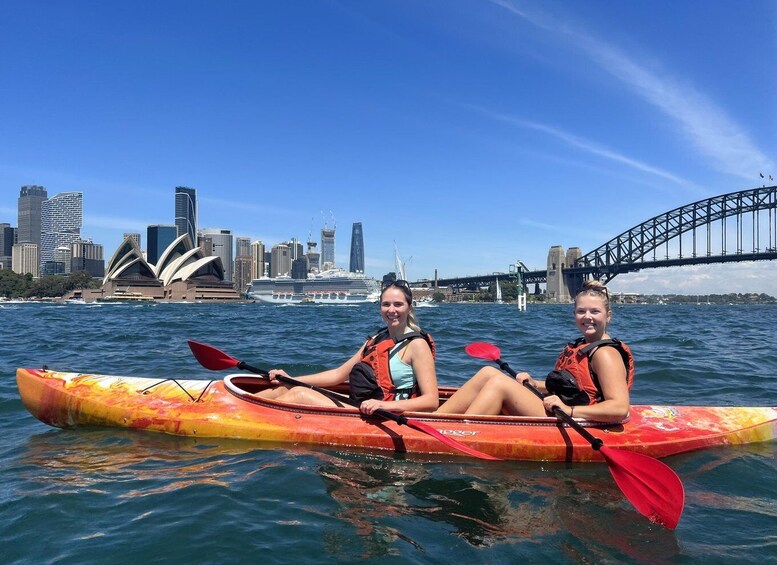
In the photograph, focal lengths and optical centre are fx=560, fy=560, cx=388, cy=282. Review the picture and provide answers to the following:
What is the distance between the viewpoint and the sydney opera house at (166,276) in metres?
86.2

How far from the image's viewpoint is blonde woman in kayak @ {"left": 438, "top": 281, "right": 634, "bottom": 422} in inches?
161

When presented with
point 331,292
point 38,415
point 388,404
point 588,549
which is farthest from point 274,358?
point 331,292

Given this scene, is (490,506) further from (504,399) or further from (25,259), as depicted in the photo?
(25,259)

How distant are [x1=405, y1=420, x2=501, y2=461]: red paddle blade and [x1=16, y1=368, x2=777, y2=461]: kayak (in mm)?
92

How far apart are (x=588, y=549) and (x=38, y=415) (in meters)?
5.03

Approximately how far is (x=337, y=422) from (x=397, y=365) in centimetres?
72

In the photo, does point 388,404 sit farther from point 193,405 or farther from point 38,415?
point 38,415

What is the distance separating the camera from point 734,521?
3.37 m

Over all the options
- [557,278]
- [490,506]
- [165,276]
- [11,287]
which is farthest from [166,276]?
[490,506]

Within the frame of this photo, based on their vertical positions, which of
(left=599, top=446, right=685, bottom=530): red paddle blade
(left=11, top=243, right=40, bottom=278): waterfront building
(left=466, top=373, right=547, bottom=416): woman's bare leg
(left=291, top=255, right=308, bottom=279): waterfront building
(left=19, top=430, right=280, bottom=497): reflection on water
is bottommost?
(left=19, top=430, right=280, bottom=497): reflection on water

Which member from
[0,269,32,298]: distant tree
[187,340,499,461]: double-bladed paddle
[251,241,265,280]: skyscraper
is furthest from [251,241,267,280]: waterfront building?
[187,340,499,461]: double-bladed paddle

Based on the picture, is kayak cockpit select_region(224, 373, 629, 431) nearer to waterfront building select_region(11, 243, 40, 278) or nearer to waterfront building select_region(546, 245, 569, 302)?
waterfront building select_region(546, 245, 569, 302)

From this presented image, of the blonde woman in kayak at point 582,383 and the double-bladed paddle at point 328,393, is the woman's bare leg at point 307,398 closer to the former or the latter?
the double-bladed paddle at point 328,393

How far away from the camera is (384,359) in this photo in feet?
14.8
